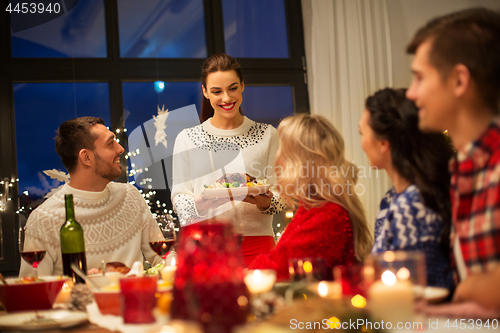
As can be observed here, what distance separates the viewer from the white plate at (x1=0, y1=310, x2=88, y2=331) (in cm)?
98

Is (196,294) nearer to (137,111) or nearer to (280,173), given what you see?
(280,173)

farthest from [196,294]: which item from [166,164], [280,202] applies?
[166,164]

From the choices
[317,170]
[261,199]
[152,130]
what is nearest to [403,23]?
[152,130]

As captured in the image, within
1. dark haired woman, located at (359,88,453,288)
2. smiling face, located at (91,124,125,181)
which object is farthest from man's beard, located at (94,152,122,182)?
dark haired woman, located at (359,88,453,288)

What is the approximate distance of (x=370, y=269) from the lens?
799 mm

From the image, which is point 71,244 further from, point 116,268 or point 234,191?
point 234,191

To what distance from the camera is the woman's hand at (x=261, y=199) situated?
202cm

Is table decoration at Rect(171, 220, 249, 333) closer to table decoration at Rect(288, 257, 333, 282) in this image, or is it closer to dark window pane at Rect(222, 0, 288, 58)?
table decoration at Rect(288, 257, 333, 282)

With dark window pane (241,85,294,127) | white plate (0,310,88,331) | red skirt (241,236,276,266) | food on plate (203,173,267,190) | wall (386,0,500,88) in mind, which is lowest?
red skirt (241,236,276,266)

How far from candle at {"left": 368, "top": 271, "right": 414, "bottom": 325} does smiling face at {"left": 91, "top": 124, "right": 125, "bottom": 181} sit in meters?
1.66

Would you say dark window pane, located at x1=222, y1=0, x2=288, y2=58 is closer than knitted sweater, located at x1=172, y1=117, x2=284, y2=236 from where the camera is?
No

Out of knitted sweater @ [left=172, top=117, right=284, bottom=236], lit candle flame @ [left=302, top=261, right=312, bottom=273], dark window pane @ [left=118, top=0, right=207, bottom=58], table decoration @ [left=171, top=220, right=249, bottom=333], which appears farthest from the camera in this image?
dark window pane @ [left=118, top=0, right=207, bottom=58]

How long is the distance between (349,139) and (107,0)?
2297mm

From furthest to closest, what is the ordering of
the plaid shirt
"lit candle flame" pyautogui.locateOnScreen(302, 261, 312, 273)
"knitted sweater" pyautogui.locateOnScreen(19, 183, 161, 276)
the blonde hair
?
"knitted sweater" pyautogui.locateOnScreen(19, 183, 161, 276) → the blonde hair → "lit candle flame" pyautogui.locateOnScreen(302, 261, 312, 273) → the plaid shirt
